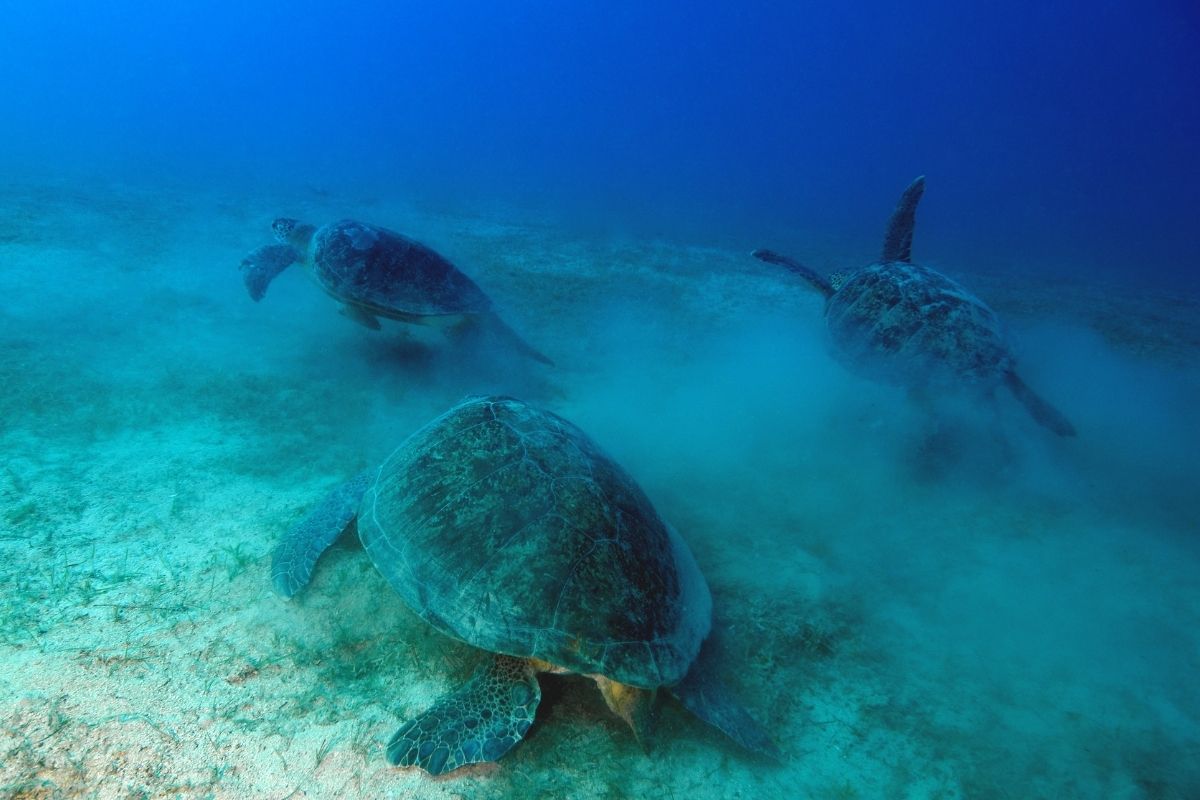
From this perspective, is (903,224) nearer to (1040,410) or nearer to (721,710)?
(1040,410)

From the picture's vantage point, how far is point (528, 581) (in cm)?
268

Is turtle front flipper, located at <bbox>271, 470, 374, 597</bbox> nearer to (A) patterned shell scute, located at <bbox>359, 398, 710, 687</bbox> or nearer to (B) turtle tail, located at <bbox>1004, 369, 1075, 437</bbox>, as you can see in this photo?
(A) patterned shell scute, located at <bbox>359, 398, 710, 687</bbox>

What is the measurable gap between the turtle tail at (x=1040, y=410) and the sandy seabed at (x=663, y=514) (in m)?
0.33

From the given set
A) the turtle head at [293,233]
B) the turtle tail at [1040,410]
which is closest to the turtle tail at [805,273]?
the turtle tail at [1040,410]

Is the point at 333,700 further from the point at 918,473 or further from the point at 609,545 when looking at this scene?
the point at 918,473

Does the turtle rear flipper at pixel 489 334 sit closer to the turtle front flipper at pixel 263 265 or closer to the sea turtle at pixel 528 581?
the turtle front flipper at pixel 263 265

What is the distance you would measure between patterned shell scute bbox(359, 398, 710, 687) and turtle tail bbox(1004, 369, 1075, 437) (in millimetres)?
4620

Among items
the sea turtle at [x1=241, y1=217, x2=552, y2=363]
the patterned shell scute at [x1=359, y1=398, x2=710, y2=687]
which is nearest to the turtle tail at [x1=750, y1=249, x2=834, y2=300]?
the sea turtle at [x1=241, y1=217, x2=552, y2=363]

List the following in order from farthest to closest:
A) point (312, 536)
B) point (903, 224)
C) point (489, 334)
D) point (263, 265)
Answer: point (903, 224) < point (263, 265) < point (489, 334) < point (312, 536)

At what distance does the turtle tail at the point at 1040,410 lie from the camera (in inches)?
207

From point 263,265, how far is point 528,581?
7.27 m

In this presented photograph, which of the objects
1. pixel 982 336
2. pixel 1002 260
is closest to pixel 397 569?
pixel 982 336

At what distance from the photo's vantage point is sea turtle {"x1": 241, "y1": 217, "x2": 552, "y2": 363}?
20.8ft

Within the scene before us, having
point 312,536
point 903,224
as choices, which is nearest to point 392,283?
point 312,536
